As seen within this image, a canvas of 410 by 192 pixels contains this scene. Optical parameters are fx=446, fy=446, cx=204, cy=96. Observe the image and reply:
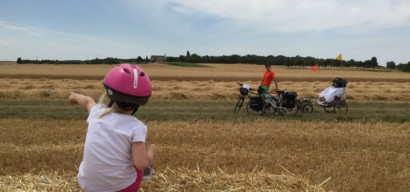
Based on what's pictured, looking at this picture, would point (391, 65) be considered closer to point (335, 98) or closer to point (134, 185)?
point (335, 98)

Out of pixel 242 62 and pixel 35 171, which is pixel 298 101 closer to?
pixel 35 171

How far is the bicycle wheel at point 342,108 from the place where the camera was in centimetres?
1573

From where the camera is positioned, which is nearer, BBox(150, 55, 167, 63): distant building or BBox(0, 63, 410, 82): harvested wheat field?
BBox(0, 63, 410, 82): harvested wheat field

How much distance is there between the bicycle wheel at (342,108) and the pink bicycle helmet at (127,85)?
13.8 m

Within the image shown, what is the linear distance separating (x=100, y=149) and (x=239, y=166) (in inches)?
146

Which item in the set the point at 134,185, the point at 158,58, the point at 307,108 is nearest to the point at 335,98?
the point at 307,108

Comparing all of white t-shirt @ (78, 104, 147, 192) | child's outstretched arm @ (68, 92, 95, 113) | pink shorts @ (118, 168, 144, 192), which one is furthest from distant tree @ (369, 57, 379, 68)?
white t-shirt @ (78, 104, 147, 192)

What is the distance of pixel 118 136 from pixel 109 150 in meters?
0.12

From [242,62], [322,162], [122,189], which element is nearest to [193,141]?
[322,162]

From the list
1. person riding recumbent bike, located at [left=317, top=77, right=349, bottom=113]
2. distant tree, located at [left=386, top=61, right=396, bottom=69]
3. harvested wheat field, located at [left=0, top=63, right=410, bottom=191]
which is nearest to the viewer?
harvested wheat field, located at [left=0, top=63, right=410, bottom=191]

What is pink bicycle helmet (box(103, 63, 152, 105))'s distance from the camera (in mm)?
2863

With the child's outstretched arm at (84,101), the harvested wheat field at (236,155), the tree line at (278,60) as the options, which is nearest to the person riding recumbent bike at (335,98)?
the harvested wheat field at (236,155)

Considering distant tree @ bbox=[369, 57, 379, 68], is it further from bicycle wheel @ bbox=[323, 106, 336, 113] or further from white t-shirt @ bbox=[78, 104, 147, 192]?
white t-shirt @ bbox=[78, 104, 147, 192]

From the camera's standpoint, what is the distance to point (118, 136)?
9.70 feet
